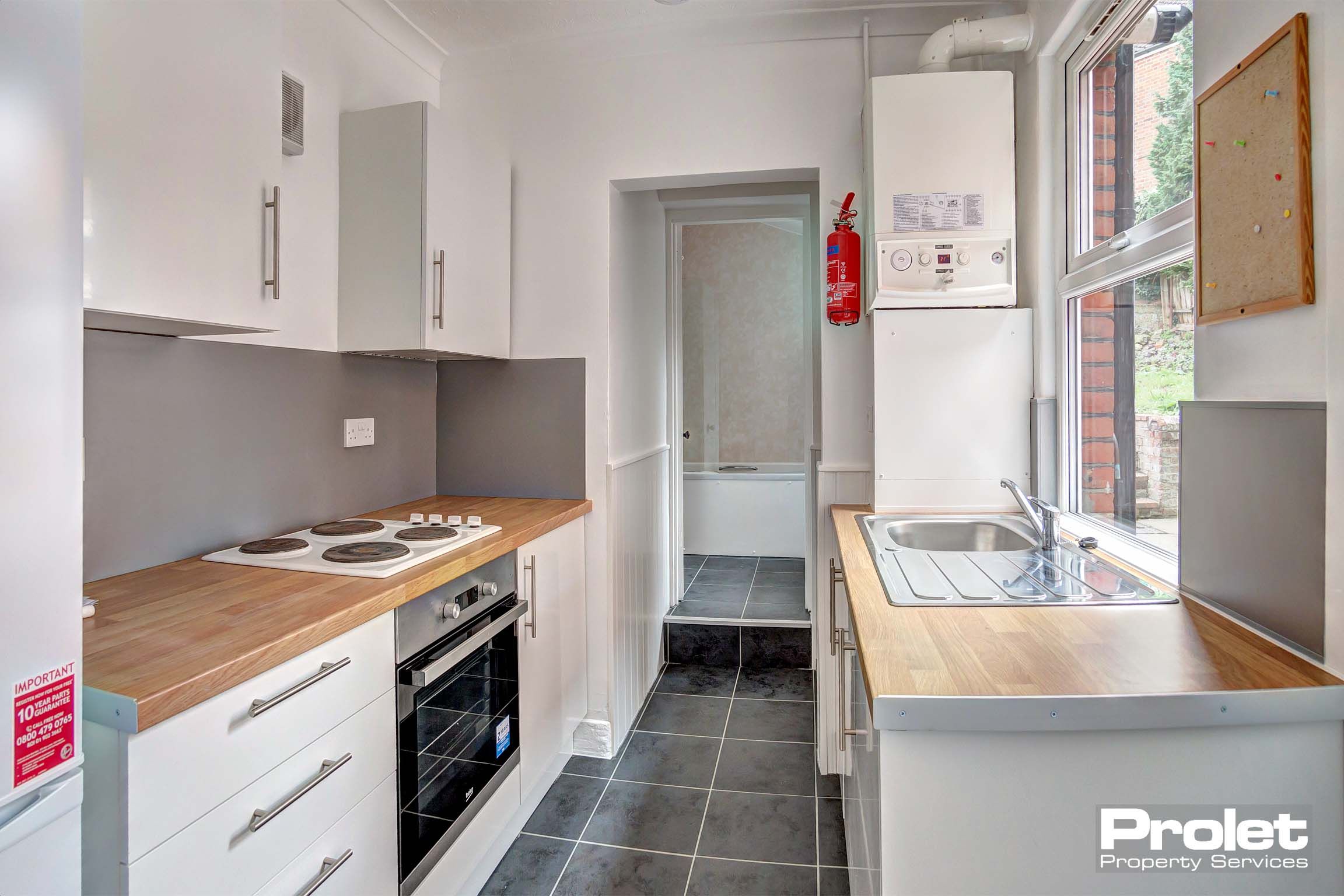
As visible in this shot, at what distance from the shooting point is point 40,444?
2.37ft

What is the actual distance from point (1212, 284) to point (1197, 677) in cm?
70

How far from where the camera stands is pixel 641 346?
10.1 feet

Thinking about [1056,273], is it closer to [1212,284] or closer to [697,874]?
[1212,284]

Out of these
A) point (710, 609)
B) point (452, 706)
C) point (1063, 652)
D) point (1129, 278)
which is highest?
point (1129, 278)

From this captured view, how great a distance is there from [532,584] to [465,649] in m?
0.42

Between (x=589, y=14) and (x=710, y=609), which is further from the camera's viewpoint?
(x=710, y=609)

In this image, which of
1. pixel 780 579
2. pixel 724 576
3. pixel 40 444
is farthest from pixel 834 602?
pixel 724 576

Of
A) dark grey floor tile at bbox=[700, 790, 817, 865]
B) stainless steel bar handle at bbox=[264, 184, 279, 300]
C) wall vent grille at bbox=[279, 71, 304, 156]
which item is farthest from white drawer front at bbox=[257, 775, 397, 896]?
wall vent grille at bbox=[279, 71, 304, 156]

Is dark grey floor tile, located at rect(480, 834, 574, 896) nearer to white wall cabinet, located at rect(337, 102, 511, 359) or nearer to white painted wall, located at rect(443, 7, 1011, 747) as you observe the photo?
white painted wall, located at rect(443, 7, 1011, 747)

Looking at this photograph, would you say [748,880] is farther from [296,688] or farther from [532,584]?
[296,688]

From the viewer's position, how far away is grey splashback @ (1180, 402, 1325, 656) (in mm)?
996

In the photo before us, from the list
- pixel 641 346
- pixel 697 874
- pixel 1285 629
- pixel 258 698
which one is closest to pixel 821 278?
pixel 641 346

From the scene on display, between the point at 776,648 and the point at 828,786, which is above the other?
the point at 776,648

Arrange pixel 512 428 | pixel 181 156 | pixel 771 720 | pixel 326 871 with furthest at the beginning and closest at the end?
pixel 771 720, pixel 512 428, pixel 181 156, pixel 326 871
